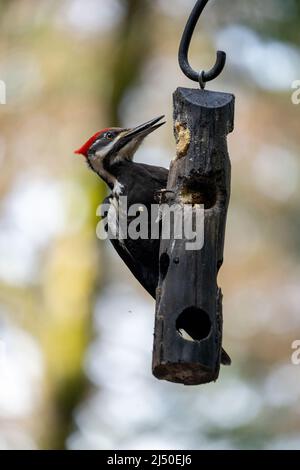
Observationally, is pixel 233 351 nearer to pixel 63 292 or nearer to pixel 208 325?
pixel 63 292

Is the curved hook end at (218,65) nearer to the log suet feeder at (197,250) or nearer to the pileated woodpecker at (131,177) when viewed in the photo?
the log suet feeder at (197,250)

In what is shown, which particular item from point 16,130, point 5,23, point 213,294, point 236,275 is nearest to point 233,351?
point 236,275

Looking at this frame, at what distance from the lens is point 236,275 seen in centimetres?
1264

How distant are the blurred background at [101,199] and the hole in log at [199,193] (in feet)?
18.7

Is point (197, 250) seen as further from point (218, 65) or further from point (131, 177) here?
point (131, 177)

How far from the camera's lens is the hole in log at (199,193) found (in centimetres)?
596

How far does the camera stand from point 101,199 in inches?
464

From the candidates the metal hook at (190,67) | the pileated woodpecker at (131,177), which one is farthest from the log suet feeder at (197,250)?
the pileated woodpecker at (131,177)

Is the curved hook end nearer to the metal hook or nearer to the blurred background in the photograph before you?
the metal hook

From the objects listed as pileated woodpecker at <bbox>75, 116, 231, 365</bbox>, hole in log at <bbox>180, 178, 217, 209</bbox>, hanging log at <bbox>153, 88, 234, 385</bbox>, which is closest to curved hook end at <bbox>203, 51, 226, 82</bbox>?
hanging log at <bbox>153, 88, 234, 385</bbox>

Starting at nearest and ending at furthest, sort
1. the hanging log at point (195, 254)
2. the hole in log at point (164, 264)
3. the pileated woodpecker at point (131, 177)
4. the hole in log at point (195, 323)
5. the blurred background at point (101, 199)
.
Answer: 1. the hanging log at point (195, 254)
2. the hole in log at point (195, 323)
3. the hole in log at point (164, 264)
4. the pileated woodpecker at point (131, 177)
5. the blurred background at point (101, 199)

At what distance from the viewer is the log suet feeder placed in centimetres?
558
